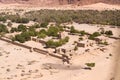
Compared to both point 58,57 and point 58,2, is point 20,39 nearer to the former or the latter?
point 58,57

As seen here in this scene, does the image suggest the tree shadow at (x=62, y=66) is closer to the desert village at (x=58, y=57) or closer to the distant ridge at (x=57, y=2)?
the desert village at (x=58, y=57)

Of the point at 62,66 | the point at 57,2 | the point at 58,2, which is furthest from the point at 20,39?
the point at 57,2

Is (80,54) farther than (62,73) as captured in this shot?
Yes

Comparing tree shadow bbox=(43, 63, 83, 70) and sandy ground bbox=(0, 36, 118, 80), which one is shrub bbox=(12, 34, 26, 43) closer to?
sandy ground bbox=(0, 36, 118, 80)

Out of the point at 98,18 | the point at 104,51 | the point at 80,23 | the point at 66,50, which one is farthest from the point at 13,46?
the point at 98,18

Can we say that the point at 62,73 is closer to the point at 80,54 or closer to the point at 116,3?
the point at 80,54

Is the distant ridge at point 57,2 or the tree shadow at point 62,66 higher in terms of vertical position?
the distant ridge at point 57,2

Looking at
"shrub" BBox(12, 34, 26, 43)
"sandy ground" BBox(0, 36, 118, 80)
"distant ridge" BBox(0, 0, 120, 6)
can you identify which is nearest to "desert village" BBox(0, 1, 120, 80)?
"sandy ground" BBox(0, 36, 118, 80)

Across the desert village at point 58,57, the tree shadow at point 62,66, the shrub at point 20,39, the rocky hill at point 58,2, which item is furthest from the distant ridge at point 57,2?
the tree shadow at point 62,66
